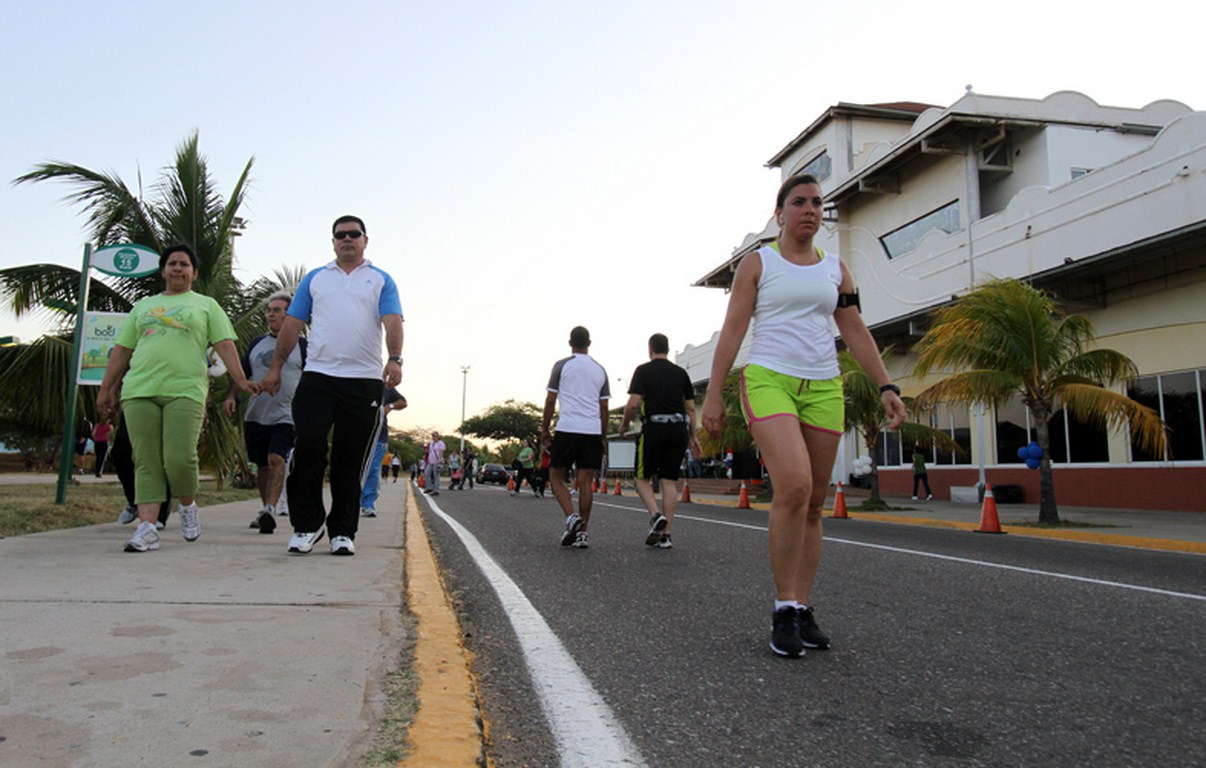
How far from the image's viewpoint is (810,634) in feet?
11.1

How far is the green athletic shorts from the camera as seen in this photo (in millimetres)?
3521

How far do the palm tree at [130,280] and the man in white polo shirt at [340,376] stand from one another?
6075 mm

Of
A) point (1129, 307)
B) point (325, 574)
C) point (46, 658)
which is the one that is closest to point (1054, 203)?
point (1129, 307)

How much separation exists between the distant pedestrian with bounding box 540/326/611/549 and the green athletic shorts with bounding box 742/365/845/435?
372 centimetres

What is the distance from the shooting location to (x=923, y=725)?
247 cm

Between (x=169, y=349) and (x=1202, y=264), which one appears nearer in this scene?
(x=169, y=349)

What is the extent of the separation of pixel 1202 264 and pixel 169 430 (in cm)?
1688

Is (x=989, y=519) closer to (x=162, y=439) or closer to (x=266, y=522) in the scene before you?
(x=266, y=522)

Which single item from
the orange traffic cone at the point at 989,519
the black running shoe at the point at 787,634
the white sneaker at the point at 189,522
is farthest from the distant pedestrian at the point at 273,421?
the orange traffic cone at the point at 989,519

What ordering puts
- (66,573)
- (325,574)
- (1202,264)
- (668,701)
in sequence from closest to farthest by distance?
(668,701)
(66,573)
(325,574)
(1202,264)

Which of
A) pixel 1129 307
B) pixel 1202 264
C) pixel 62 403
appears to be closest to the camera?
pixel 62 403

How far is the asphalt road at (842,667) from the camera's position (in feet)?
7.52

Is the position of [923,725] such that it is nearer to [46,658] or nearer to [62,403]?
[46,658]

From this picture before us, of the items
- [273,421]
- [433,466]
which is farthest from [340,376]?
[433,466]
